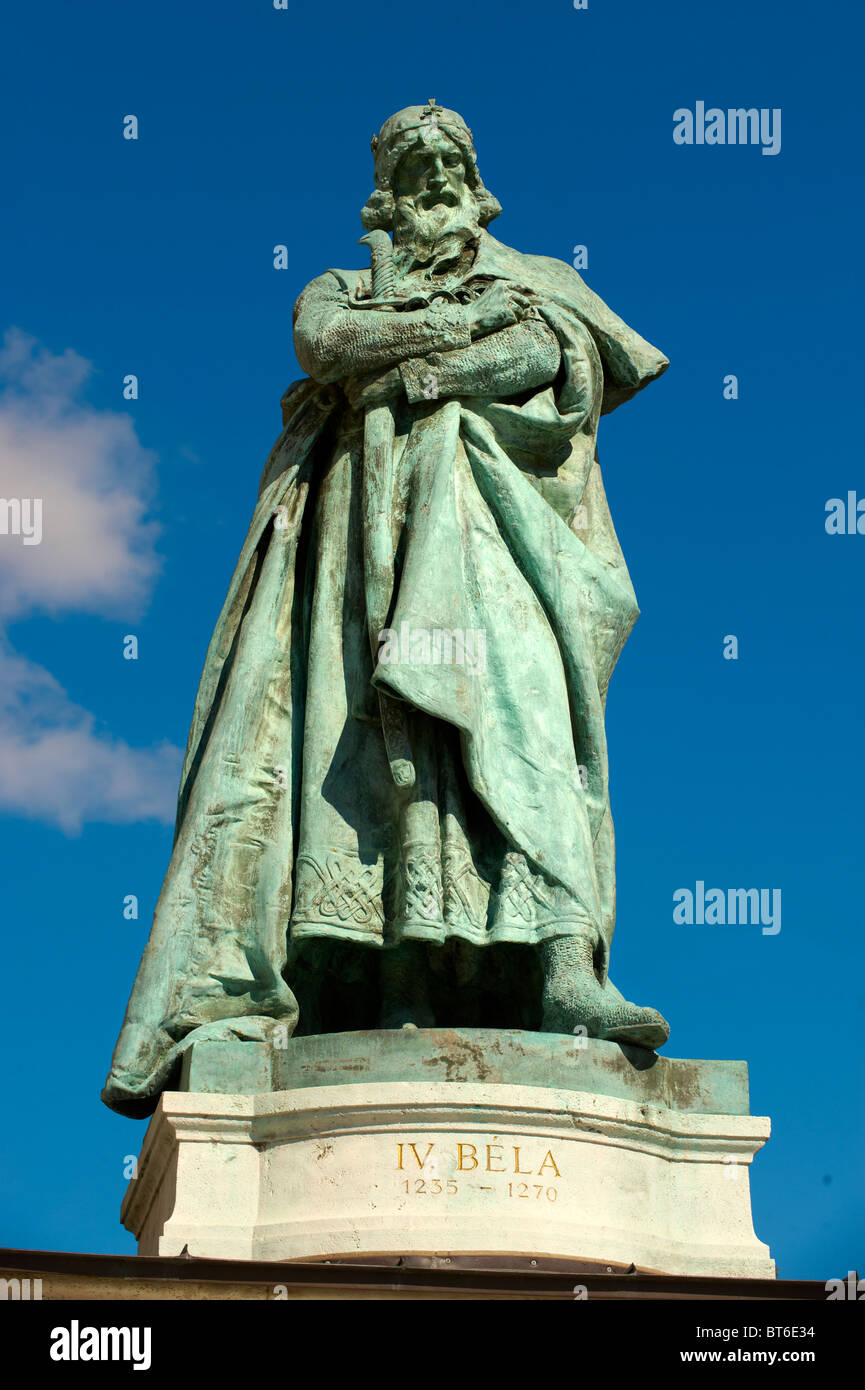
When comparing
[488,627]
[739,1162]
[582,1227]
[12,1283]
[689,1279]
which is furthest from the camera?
[488,627]

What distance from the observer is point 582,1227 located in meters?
8.83

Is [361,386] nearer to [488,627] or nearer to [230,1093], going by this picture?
[488,627]

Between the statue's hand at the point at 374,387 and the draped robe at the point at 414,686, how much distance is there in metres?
0.08

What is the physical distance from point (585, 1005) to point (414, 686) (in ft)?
5.86

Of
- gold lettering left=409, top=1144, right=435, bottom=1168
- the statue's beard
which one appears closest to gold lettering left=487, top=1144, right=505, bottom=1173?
gold lettering left=409, top=1144, right=435, bottom=1168

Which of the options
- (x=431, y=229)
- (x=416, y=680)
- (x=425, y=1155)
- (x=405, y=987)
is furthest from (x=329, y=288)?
(x=425, y=1155)

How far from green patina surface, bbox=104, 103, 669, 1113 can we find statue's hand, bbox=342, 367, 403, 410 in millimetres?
14

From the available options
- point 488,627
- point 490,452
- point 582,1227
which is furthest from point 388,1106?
point 490,452

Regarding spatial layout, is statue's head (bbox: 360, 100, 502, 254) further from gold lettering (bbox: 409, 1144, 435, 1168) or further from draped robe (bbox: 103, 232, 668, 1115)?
gold lettering (bbox: 409, 1144, 435, 1168)

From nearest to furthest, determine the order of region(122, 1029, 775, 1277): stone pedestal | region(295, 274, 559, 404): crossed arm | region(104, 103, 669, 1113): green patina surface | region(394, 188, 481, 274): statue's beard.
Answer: region(122, 1029, 775, 1277): stone pedestal < region(104, 103, 669, 1113): green patina surface < region(295, 274, 559, 404): crossed arm < region(394, 188, 481, 274): statue's beard

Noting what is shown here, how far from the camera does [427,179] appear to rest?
11562 mm

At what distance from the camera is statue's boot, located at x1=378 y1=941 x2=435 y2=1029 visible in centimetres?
1005

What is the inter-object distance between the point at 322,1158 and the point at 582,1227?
46.5 inches

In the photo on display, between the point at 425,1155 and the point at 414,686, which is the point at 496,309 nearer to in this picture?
the point at 414,686
